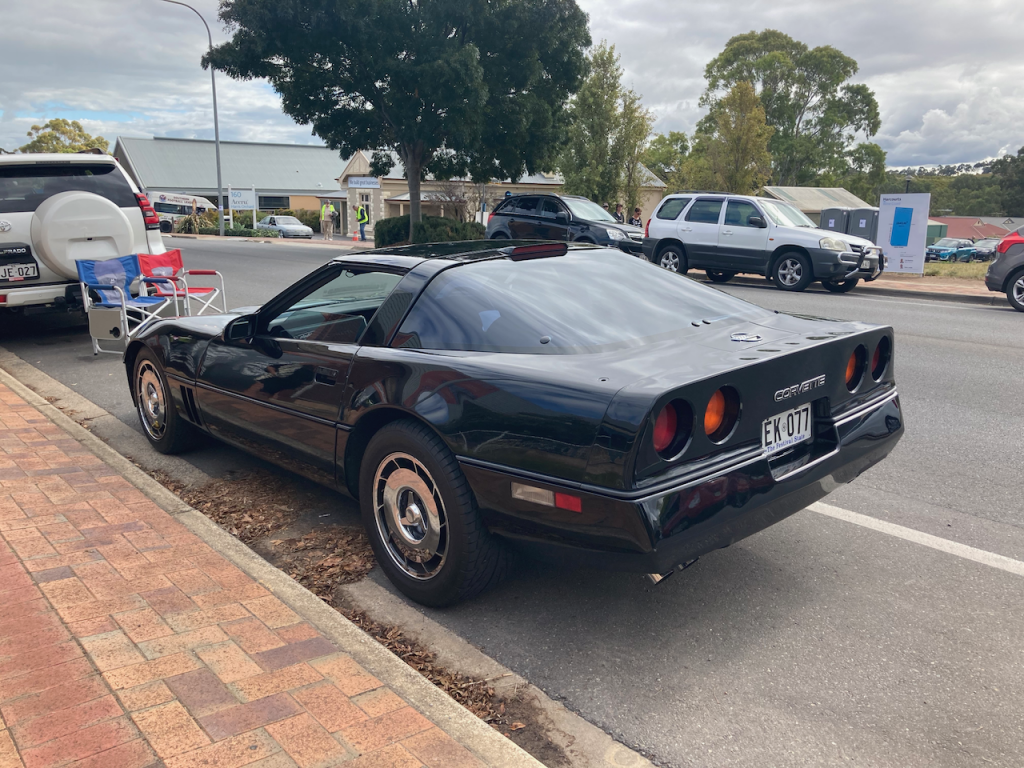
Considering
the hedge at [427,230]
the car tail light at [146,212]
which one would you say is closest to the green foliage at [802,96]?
the hedge at [427,230]

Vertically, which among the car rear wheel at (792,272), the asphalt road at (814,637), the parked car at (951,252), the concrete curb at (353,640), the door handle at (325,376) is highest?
the door handle at (325,376)

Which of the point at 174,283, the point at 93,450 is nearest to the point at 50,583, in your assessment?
the point at 93,450

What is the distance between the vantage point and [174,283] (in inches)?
351

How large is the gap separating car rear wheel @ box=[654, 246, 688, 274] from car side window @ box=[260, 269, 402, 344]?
1274 centimetres

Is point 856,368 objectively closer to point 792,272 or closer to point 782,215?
point 792,272

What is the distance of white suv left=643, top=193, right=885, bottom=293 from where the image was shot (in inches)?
575

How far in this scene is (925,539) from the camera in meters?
3.88

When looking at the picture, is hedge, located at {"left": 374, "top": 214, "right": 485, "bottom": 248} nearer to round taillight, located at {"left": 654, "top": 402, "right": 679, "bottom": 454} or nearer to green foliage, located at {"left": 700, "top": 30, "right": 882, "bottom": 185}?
round taillight, located at {"left": 654, "top": 402, "right": 679, "bottom": 454}

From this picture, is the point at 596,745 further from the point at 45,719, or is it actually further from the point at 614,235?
the point at 614,235

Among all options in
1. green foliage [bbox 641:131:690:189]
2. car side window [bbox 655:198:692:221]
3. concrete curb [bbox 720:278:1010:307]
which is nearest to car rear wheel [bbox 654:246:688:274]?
car side window [bbox 655:198:692:221]

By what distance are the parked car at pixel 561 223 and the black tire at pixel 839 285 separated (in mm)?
3926

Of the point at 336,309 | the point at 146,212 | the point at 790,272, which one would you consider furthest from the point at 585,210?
the point at 336,309

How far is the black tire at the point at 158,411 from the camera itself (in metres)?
5.00

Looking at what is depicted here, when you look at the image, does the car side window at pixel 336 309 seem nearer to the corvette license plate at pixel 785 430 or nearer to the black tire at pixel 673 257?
the corvette license plate at pixel 785 430
